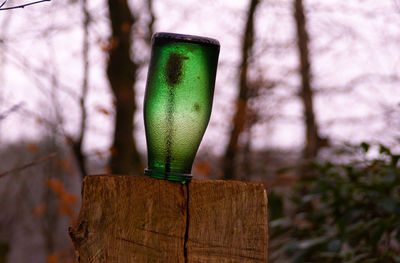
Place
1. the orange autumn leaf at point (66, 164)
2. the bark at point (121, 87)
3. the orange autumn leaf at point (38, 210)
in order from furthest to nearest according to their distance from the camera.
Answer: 1. the orange autumn leaf at point (66, 164)
2. the orange autumn leaf at point (38, 210)
3. the bark at point (121, 87)

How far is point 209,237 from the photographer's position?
1112 mm

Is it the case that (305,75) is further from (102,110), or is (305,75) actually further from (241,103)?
(102,110)

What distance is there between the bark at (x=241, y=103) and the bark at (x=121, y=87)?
1591 millimetres

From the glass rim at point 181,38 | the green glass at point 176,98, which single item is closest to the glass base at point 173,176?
the green glass at point 176,98

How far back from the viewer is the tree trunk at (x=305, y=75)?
18.1 feet

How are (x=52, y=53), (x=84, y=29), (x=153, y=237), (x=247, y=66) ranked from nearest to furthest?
(x=153, y=237)
(x=84, y=29)
(x=52, y=53)
(x=247, y=66)

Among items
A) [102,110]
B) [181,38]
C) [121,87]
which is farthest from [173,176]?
[102,110]

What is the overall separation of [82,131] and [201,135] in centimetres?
345

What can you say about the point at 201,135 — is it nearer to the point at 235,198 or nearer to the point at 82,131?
the point at 235,198

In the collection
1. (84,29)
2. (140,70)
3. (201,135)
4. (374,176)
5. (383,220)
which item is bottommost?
(383,220)

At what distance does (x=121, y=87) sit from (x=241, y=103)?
1.81m

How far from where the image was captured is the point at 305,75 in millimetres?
5641

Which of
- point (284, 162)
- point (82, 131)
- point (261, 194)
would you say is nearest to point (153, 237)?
point (261, 194)

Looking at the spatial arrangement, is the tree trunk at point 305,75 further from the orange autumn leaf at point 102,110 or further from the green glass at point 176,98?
the green glass at point 176,98
